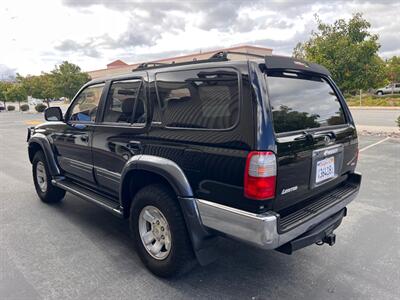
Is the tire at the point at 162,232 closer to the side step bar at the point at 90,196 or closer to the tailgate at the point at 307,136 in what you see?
the side step bar at the point at 90,196

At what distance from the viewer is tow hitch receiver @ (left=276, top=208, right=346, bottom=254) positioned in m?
Result: 2.36

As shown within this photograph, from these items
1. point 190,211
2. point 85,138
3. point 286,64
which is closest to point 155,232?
point 190,211

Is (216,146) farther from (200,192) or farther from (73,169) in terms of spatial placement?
(73,169)

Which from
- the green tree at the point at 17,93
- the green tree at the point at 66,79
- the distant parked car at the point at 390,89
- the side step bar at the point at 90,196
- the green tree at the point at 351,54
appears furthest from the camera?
the green tree at the point at 17,93

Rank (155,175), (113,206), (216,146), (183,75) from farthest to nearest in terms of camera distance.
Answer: (113,206) → (155,175) → (183,75) → (216,146)

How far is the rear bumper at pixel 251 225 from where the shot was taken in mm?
2111

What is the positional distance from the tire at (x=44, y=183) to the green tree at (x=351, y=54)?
977 centimetres

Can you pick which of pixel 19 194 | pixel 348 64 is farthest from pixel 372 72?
pixel 19 194

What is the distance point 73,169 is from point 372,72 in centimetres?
1075

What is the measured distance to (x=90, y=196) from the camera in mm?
3672

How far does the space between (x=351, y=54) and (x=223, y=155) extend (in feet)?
33.5

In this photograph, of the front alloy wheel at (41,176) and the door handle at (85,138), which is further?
the front alloy wheel at (41,176)

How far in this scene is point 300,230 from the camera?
7.77 ft

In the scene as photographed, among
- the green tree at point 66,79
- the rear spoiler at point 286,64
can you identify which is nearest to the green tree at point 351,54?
the rear spoiler at point 286,64
